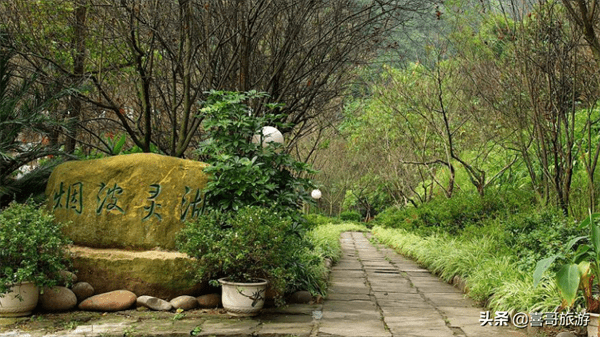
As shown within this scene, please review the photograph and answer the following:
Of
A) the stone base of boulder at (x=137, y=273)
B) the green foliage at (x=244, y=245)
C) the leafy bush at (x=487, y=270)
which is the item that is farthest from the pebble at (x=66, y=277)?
the leafy bush at (x=487, y=270)

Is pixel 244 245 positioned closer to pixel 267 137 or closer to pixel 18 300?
pixel 267 137

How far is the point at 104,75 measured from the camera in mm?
9258

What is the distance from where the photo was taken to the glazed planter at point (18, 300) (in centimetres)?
510

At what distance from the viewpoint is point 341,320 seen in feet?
17.2

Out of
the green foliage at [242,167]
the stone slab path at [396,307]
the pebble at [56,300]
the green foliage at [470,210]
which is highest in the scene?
the green foliage at [242,167]

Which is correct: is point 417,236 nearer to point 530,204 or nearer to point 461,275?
point 530,204

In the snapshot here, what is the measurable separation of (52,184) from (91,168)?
510 millimetres

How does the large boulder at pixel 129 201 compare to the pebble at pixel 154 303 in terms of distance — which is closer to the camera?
the pebble at pixel 154 303

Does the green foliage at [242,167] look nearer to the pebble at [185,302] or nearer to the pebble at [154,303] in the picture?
the pebble at [185,302]

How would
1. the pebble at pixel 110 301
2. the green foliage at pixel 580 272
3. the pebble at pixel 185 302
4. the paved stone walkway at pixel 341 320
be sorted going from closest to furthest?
the green foliage at pixel 580 272
the paved stone walkway at pixel 341 320
the pebble at pixel 110 301
the pebble at pixel 185 302

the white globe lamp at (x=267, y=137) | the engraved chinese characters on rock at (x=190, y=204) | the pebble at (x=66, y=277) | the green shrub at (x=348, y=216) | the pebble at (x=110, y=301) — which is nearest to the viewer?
the pebble at (x=66, y=277)

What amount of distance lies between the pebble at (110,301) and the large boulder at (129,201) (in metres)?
0.58

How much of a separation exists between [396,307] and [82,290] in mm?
3283

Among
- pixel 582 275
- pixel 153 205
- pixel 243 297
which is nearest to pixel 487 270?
pixel 582 275
